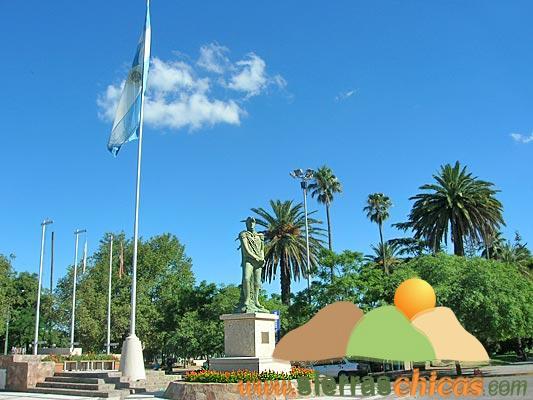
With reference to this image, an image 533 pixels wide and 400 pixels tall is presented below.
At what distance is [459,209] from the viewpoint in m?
36.7

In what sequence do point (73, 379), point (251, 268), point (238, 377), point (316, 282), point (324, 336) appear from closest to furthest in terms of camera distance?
point (324, 336) < point (238, 377) < point (251, 268) < point (73, 379) < point (316, 282)

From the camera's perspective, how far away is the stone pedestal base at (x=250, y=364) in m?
16.7

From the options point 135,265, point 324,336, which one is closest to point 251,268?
point 135,265

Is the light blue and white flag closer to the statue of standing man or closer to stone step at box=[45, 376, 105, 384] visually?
the statue of standing man

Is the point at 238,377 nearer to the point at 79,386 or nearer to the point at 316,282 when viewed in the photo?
the point at 79,386

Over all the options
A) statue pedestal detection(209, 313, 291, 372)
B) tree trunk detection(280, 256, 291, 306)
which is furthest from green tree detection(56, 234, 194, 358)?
statue pedestal detection(209, 313, 291, 372)

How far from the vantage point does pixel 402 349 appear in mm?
6938

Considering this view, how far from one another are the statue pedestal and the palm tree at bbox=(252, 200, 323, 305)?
73.5ft

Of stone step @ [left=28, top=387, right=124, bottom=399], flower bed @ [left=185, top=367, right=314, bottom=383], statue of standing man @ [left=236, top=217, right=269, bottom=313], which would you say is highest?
statue of standing man @ [left=236, top=217, right=269, bottom=313]

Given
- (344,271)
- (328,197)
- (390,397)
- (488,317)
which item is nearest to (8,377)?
(390,397)

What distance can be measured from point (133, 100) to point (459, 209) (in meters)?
23.7

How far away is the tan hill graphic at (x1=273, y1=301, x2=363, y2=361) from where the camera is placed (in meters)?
8.30

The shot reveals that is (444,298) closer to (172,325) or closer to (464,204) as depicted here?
(464,204)

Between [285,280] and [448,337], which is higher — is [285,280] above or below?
above
